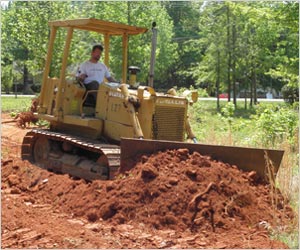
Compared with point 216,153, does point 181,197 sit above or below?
below

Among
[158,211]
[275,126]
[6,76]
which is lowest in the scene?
[158,211]

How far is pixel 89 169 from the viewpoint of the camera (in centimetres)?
819

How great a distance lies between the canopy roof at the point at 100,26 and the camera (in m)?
9.09

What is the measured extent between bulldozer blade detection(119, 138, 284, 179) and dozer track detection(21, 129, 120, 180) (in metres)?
0.33

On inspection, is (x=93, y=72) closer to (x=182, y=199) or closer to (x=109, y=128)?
(x=109, y=128)

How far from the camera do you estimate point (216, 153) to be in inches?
289

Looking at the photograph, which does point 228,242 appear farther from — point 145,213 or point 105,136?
point 105,136

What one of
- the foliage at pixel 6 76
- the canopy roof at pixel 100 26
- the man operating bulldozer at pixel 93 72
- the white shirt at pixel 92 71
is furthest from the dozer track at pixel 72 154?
the foliage at pixel 6 76

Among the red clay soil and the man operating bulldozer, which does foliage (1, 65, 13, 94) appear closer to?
the man operating bulldozer

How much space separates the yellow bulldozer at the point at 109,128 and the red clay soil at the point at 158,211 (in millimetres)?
244

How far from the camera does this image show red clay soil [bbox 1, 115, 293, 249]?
580 centimetres

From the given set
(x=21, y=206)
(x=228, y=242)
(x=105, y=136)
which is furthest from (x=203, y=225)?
(x=105, y=136)

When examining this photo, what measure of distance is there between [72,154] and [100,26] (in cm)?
239

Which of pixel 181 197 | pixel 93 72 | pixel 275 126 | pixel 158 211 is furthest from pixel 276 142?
pixel 158 211
